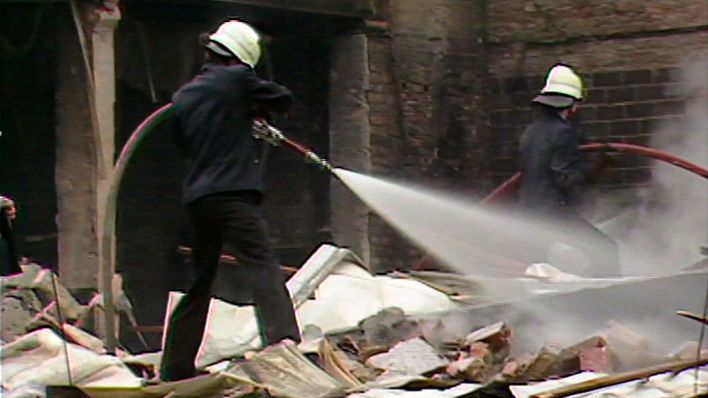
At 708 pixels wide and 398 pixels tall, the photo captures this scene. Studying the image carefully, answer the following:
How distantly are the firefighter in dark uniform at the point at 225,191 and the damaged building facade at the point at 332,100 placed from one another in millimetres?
3773

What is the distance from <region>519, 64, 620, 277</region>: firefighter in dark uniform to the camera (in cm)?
905

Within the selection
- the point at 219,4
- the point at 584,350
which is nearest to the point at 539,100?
the point at 584,350

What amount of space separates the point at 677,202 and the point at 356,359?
5603 millimetres

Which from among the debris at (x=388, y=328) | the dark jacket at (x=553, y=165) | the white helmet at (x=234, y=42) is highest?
the white helmet at (x=234, y=42)

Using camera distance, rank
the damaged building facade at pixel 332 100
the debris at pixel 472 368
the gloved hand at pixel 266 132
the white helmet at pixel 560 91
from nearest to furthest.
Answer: the debris at pixel 472 368 < the gloved hand at pixel 266 132 < the white helmet at pixel 560 91 < the damaged building facade at pixel 332 100

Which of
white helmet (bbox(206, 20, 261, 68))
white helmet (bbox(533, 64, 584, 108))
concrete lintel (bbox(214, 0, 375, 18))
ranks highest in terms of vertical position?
concrete lintel (bbox(214, 0, 375, 18))

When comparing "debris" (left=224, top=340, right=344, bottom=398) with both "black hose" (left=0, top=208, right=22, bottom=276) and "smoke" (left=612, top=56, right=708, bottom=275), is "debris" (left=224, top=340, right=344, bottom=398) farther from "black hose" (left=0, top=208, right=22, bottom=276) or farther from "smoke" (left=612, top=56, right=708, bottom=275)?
"smoke" (left=612, top=56, right=708, bottom=275)

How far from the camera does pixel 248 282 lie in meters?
7.33

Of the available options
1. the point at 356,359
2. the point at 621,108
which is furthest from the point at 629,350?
the point at 621,108

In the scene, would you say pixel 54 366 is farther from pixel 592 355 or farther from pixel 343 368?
pixel 592 355

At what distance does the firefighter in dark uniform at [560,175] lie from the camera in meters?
9.05

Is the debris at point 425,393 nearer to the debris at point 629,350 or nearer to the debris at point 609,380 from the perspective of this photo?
the debris at point 609,380

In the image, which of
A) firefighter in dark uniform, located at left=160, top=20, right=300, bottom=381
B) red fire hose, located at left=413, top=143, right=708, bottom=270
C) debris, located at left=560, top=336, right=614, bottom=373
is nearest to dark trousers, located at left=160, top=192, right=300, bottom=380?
firefighter in dark uniform, located at left=160, top=20, right=300, bottom=381

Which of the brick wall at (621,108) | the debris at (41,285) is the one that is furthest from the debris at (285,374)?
the brick wall at (621,108)
